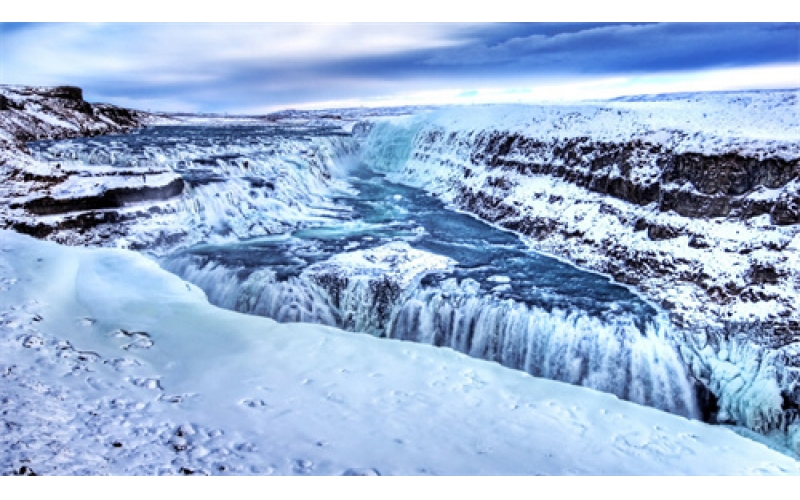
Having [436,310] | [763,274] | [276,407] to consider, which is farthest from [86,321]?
[763,274]

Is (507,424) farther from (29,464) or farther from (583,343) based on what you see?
(29,464)

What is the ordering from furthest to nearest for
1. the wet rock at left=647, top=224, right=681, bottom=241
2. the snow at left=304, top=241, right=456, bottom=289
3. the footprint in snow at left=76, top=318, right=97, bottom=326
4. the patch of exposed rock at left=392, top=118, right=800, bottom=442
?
1. the wet rock at left=647, top=224, right=681, bottom=241
2. the snow at left=304, top=241, right=456, bottom=289
3. the patch of exposed rock at left=392, top=118, right=800, bottom=442
4. the footprint in snow at left=76, top=318, right=97, bottom=326

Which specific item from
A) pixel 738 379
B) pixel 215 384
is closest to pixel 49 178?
pixel 215 384

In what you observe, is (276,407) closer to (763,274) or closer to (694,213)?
(763,274)

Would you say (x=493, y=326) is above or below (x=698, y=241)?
below

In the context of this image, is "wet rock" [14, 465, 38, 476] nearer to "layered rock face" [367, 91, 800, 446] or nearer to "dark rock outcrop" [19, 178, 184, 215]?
"layered rock face" [367, 91, 800, 446]

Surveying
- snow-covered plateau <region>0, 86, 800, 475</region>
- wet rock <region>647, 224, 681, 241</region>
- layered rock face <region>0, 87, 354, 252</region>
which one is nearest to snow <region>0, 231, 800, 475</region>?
snow-covered plateau <region>0, 86, 800, 475</region>
